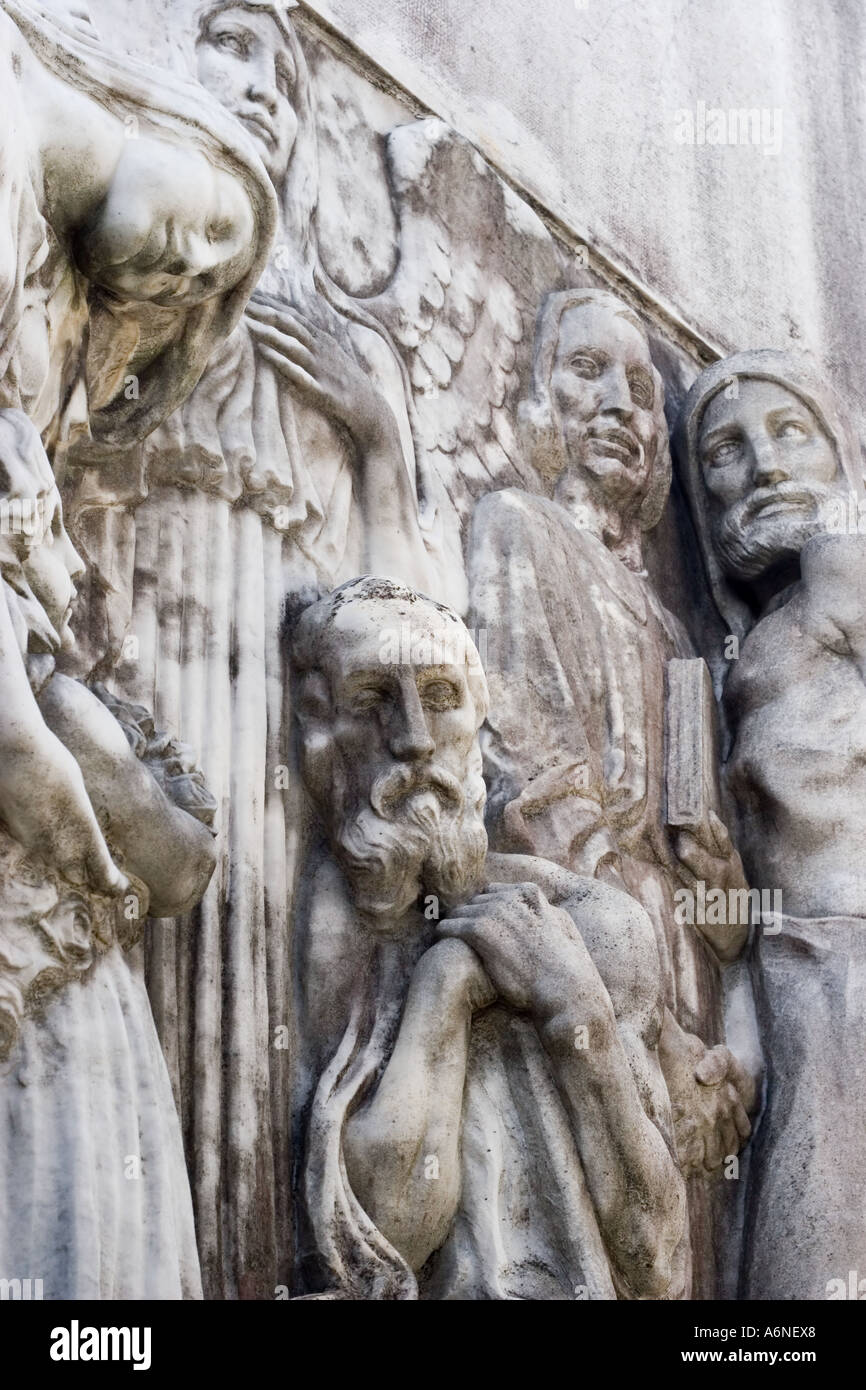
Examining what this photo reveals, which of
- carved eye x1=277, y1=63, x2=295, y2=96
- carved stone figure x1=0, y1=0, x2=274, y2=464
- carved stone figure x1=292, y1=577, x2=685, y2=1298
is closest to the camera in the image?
carved stone figure x1=0, y1=0, x2=274, y2=464

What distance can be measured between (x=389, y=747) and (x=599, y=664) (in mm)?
958

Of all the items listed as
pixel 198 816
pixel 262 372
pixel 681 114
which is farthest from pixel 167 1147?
pixel 681 114

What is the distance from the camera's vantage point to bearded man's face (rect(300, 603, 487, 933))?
4652 millimetres

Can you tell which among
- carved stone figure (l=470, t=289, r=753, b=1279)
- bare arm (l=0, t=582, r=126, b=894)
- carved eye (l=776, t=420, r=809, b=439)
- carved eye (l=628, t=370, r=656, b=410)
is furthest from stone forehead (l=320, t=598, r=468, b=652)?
carved eye (l=776, t=420, r=809, b=439)

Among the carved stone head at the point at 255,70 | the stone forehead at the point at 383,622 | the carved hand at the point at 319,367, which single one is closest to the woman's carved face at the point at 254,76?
the carved stone head at the point at 255,70

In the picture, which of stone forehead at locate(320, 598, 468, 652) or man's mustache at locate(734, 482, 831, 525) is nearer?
stone forehead at locate(320, 598, 468, 652)

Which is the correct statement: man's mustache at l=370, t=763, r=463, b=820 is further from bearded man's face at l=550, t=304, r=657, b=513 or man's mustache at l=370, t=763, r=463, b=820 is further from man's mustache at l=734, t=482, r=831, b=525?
man's mustache at l=734, t=482, r=831, b=525

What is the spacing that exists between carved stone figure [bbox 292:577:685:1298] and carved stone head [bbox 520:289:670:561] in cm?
107

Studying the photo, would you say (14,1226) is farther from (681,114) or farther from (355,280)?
(681,114)

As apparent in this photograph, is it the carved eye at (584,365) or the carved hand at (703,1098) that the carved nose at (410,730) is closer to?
the carved hand at (703,1098)

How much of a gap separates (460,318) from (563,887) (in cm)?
148

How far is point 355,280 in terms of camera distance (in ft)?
18.2

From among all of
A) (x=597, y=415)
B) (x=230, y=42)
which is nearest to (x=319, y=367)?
(x=230, y=42)

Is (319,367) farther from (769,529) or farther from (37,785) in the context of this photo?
(37,785)
